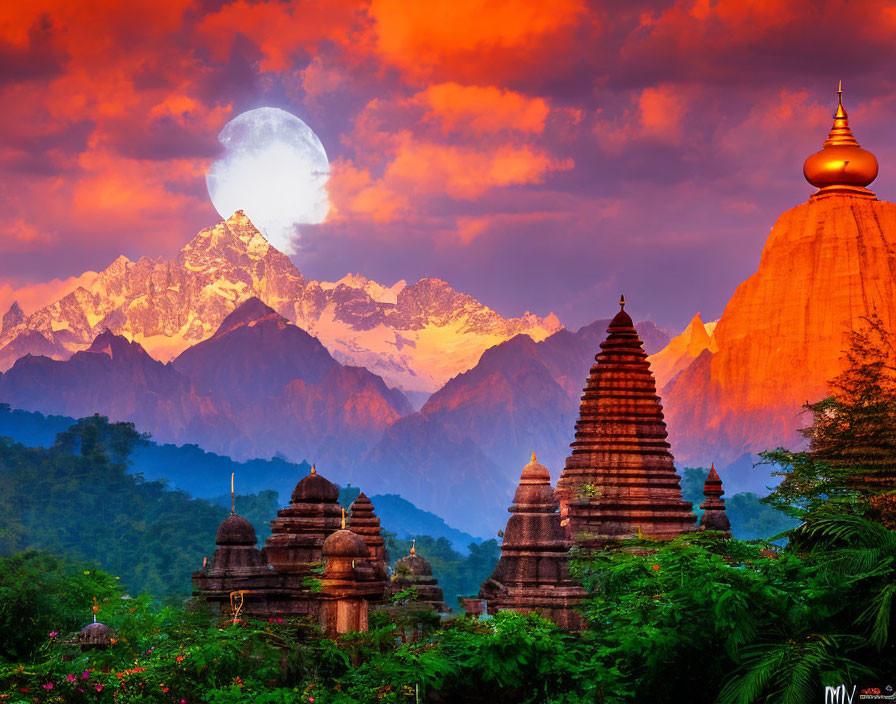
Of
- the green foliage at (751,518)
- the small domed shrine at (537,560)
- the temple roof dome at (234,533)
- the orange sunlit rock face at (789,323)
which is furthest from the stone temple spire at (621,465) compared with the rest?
the orange sunlit rock face at (789,323)

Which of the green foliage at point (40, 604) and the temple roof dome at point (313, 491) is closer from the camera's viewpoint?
the green foliage at point (40, 604)

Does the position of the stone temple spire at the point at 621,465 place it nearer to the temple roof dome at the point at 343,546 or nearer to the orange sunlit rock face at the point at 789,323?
the temple roof dome at the point at 343,546

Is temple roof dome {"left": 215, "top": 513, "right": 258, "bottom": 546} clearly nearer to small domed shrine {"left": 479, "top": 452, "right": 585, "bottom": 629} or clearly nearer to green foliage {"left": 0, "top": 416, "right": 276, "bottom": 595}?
small domed shrine {"left": 479, "top": 452, "right": 585, "bottom": 629}

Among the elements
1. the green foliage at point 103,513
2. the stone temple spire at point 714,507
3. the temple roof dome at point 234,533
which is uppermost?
the green foliage at point 103,513

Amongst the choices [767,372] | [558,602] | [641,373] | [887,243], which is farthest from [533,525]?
[767,372]

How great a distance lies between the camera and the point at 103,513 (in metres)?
120

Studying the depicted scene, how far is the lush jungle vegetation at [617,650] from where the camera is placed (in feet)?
61.4

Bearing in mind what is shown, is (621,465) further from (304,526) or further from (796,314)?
(796,314)

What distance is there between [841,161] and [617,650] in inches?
4069

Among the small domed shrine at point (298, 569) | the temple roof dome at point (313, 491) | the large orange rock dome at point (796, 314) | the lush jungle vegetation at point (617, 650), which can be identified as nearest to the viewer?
the lush jungle vegetation at point (617, 650)

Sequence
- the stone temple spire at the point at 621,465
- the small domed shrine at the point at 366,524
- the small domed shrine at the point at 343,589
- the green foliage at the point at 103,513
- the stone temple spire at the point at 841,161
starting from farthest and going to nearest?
the stone temple spire at the point at 841,161 < the green foliage at the point at 103,513 < the small domed shrine at the point at 366,524 < the stone temple spire at the point at 621,465 < the small domed shrine at the point at 343,589

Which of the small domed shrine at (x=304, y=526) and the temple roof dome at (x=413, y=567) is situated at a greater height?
the temple roof dome at (x=413, y=567)

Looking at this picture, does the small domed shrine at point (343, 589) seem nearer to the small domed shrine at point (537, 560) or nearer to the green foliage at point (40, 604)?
the small domed shrine at point (537, 560)

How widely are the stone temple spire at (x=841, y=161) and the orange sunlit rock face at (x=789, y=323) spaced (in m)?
12.0
